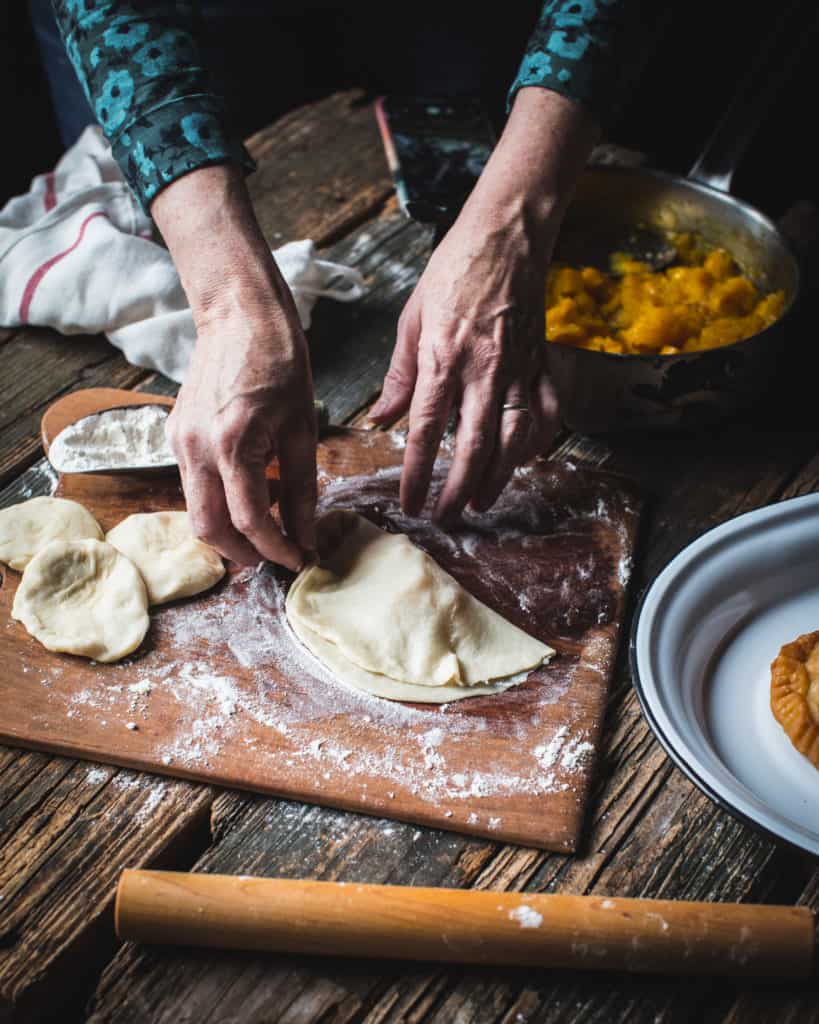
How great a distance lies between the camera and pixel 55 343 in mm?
1735

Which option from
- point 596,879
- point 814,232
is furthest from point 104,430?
point 814,232

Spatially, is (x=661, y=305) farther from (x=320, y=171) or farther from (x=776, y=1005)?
(x=776, y=1005)

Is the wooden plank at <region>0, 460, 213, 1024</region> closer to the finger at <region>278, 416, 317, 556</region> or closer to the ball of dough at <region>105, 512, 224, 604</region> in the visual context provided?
the ball of dough at <region>105, 512, 224, 604</region>

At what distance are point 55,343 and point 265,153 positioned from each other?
0.78 m

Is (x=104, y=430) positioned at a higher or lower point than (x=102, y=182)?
lower

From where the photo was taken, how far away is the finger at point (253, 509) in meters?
1.15

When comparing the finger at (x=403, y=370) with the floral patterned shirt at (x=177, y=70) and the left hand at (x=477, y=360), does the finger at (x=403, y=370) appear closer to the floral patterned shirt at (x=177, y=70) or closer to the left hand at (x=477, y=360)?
the left hand at (x=477, y=360)

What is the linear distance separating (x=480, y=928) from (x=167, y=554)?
2.26ft

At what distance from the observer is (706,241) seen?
5.74 ft

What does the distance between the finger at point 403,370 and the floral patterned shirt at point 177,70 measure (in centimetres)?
33

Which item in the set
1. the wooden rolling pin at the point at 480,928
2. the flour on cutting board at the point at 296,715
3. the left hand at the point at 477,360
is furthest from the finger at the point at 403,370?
the wooden rolling pin at the point at 480,928

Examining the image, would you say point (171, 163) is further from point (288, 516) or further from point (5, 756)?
point (5, 756)

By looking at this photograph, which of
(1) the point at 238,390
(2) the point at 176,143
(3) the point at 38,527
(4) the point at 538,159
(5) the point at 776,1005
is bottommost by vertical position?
(5) the point at 776,1005

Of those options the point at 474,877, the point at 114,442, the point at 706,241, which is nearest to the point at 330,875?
the point at 474,877
